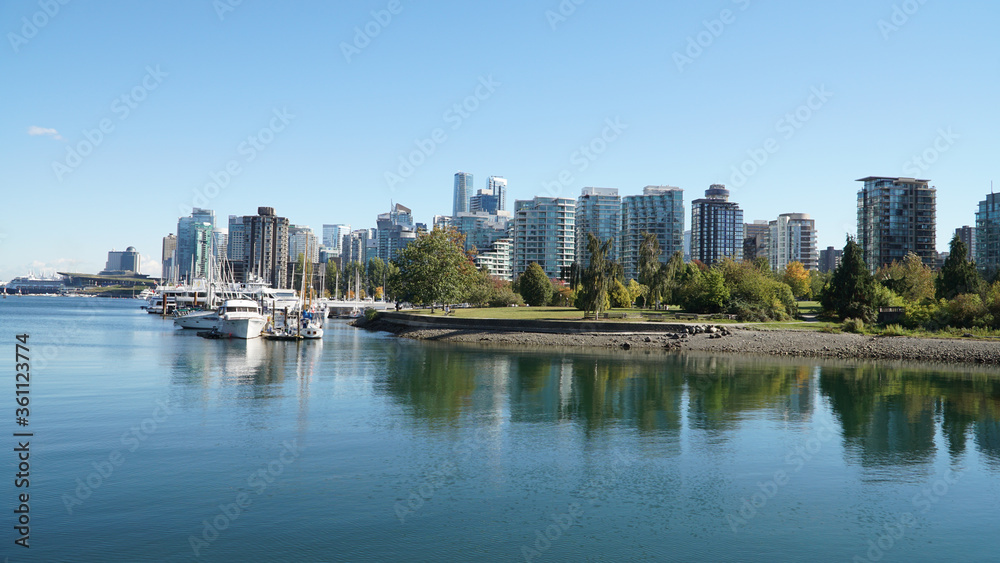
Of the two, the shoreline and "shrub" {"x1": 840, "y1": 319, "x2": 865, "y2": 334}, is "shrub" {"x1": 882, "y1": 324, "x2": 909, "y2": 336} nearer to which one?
the shoreline

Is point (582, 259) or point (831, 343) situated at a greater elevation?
point (582, 259)

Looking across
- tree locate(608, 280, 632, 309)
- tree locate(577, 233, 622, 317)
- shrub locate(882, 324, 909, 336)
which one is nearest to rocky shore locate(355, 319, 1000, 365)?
shrub locate(882, 324, 909, 336)

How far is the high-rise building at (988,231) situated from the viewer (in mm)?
139750

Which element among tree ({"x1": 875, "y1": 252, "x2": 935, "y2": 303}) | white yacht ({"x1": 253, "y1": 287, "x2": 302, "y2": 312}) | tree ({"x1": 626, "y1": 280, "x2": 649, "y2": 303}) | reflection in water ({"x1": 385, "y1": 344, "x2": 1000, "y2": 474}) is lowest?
reflection in water ({"x1": 385, "y1": 344, "x2": 1000, "y2": 474})

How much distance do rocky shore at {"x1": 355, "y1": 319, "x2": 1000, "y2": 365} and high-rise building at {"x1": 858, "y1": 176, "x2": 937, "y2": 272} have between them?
105123 millimetres

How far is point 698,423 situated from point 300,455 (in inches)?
618

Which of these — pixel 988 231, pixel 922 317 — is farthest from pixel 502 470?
pixel 988 231

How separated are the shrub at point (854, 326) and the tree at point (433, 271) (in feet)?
148

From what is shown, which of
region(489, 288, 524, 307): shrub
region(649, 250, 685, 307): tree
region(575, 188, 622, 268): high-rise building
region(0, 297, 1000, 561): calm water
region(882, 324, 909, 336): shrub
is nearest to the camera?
region(0, 297, 1000, 561): calm water

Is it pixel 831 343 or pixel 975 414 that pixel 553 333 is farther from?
pixel 975 414

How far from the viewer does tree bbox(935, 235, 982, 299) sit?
67438 mm

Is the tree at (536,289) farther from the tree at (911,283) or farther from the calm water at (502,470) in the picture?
the calm water at (502,470)

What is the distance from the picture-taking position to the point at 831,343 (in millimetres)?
57000

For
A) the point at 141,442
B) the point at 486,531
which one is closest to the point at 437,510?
the point at 486,531
